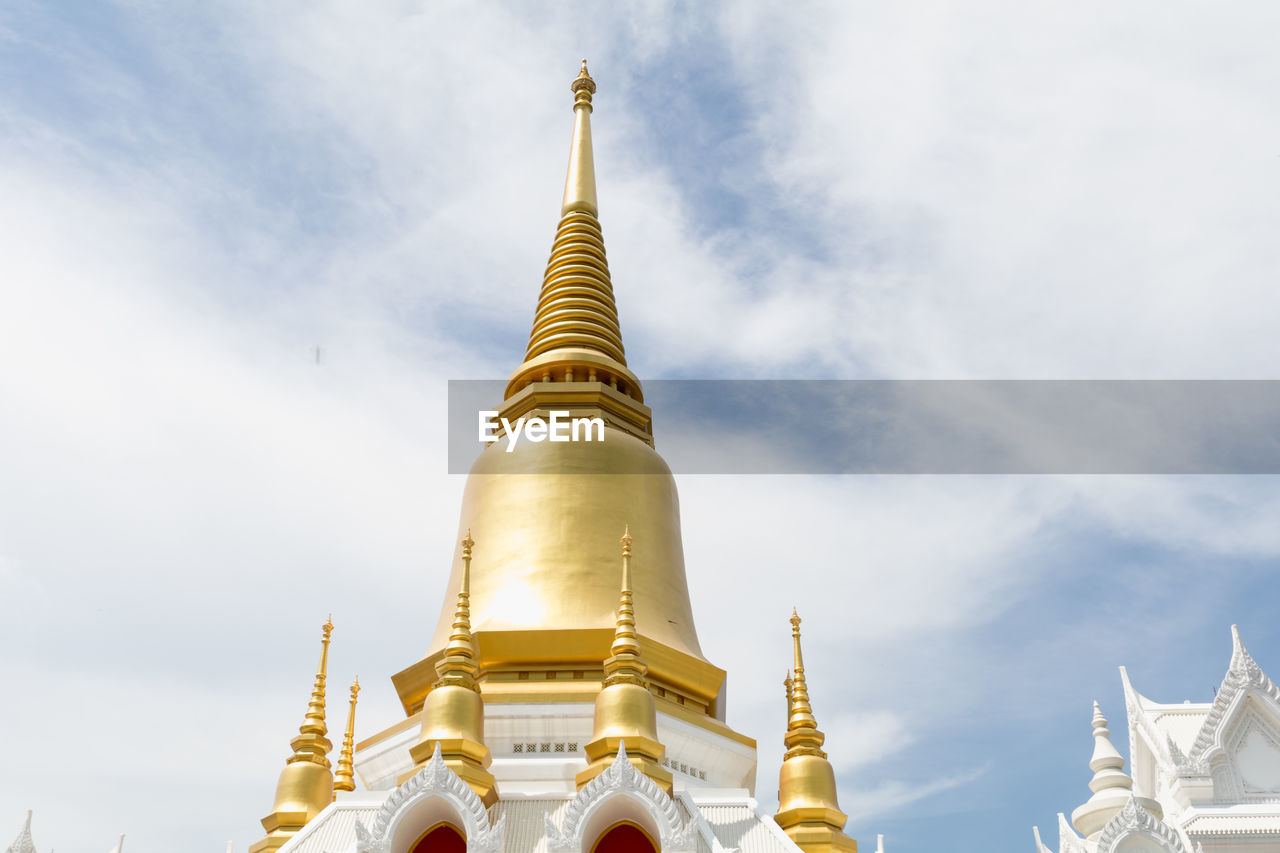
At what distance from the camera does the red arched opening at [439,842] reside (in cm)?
1309

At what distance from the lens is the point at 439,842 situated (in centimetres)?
1311

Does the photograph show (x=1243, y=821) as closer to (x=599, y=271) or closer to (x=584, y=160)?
(x=599, y=271)

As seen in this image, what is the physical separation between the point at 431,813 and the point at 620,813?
1846 millimetres

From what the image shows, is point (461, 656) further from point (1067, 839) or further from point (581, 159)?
point (581, 159)

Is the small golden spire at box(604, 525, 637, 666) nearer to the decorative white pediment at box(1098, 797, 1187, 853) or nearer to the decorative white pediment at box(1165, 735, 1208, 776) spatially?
the decorative white pediment at box(1098, 797, 1187, 853)

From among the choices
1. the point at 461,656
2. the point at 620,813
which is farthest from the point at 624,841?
the point at 461,656

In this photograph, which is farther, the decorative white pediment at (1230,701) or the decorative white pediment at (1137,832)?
the decorative white pediment at (1230,701)

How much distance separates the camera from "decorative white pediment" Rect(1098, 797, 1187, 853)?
42.6 feet

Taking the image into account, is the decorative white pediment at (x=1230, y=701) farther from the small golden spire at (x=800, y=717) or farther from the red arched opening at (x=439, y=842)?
the red arched opening at (x=439, y=842)

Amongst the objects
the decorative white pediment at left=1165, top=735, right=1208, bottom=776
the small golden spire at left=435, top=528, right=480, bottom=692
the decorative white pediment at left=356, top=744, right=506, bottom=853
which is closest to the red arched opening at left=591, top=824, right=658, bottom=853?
the decorative white pediment at left=356, top=744, right=506, bottom=853

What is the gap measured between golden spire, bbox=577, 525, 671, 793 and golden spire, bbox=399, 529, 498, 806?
43.3 inches

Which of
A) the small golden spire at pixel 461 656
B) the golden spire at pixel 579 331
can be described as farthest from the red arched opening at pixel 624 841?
the golden spire at pixel 579 331

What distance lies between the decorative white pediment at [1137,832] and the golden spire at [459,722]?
6187 millimetres

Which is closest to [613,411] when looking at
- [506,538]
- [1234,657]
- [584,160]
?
[506,538]
